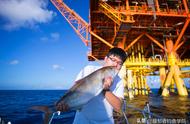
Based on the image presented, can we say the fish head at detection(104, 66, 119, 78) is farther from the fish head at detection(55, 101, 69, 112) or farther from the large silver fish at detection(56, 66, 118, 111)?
the fish head at detection(55, 101, 69, 112)

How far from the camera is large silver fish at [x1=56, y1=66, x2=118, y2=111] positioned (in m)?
2.97

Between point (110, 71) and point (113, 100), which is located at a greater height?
point (110, 71)

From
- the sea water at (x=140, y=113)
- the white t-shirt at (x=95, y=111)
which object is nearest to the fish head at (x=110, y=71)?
the white t-shirt at (x=95, y=111)

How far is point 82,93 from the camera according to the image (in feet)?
9.82

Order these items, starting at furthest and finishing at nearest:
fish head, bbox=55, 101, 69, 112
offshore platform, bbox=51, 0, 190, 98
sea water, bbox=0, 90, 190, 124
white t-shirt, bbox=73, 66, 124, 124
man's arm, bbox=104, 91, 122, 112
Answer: offshore platform, bbox=51, 0, 190, 98
sea water, bbox=0, 90, 190, 124
white t-shirt, bbox=73, 66, 124, 124
man's arm, bbox=104, 91, 122, 112
fish head, bbox=55, 101, 69, 112

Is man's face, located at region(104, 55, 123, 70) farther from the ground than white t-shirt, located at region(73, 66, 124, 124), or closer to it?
farther from the ground

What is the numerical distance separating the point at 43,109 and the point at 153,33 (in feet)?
92.6

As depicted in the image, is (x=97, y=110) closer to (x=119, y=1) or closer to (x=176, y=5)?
(x=119, y=1)

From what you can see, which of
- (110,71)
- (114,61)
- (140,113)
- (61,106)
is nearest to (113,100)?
(110,71)

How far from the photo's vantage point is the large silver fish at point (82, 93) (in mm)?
2975

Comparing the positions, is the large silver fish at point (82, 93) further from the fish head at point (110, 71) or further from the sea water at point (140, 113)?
the sea water at point (140, 113)

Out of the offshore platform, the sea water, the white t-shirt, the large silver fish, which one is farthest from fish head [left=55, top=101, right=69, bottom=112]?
the offshore platform

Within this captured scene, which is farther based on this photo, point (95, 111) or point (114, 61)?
point (114, 61)

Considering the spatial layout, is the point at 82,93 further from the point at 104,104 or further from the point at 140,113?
the point at 140,113
